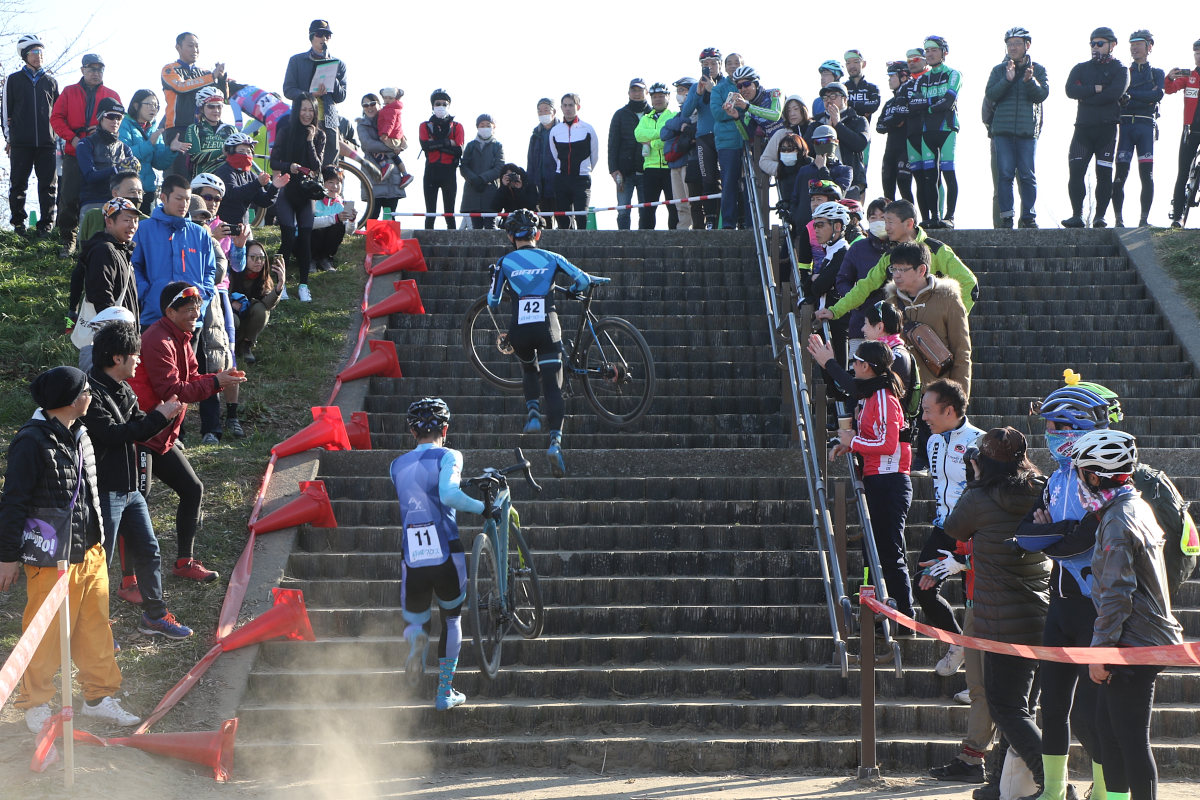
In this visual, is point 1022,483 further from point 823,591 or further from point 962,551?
point 823,591

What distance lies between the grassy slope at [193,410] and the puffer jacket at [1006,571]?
14.6 ft

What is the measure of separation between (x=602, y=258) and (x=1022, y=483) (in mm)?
8263

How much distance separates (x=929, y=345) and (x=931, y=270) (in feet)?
3.58

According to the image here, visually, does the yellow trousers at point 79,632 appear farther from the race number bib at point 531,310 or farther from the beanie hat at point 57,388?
the race number bib at point 531,310

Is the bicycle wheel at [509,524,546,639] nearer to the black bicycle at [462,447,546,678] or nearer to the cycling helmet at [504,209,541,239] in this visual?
the black bicycle at [462,447,546,678]

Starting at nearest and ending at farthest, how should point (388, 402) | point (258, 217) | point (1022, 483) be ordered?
point (1022, 483)
point (388, 402)
point (258, 217)

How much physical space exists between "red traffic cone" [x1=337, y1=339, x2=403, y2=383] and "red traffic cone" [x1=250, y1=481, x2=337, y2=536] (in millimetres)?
2506

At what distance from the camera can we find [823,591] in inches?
317

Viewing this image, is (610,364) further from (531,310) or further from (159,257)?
(159,257)

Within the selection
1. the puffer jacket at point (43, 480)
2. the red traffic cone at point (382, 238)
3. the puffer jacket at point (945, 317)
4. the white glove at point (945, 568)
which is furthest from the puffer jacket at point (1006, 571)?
the red traffic cone at point (382, 238)

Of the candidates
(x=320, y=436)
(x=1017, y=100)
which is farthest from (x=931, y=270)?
(x=1017, y=100)

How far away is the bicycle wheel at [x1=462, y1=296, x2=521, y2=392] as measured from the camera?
1031cm

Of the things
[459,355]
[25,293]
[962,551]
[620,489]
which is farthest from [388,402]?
[962,551]

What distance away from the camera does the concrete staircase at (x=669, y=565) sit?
22.5ft
